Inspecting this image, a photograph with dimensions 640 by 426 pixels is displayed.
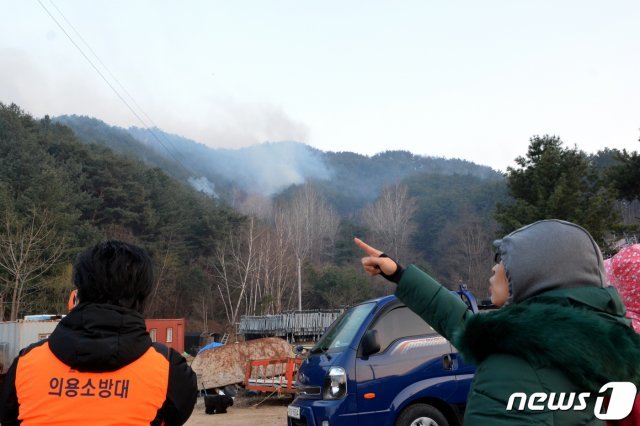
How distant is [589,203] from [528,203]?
3227mm

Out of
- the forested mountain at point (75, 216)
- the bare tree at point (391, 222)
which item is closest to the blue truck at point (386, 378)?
the forested mountain at point (75, 216)

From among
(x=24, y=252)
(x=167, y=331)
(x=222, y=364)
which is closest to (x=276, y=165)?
(x=167, y=331)

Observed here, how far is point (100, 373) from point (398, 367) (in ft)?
16.6

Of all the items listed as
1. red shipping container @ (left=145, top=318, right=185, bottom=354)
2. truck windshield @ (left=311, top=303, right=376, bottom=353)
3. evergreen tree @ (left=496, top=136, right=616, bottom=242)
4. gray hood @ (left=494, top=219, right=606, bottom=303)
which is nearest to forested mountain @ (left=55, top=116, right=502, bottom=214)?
red shipping container @ (left=145, top=318, right=185, bottom=354)

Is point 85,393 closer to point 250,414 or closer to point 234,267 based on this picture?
point 250,414

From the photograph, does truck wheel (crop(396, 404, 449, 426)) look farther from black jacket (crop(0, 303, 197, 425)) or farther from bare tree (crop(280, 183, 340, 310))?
bare tree (crop(280, 183, 340, 310))

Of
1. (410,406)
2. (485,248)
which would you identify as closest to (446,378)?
(410,406)

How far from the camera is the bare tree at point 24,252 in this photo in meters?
33.3

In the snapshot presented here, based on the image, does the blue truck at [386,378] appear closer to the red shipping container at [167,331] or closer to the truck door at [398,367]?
the truck door at [398,367]

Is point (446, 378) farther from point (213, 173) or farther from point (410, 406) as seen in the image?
point (213, 173)

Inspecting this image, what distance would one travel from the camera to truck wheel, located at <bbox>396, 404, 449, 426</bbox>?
6.63 m

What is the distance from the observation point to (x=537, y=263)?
188cm

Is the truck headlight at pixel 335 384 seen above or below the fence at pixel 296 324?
above

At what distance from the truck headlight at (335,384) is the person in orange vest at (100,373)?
4.51m
